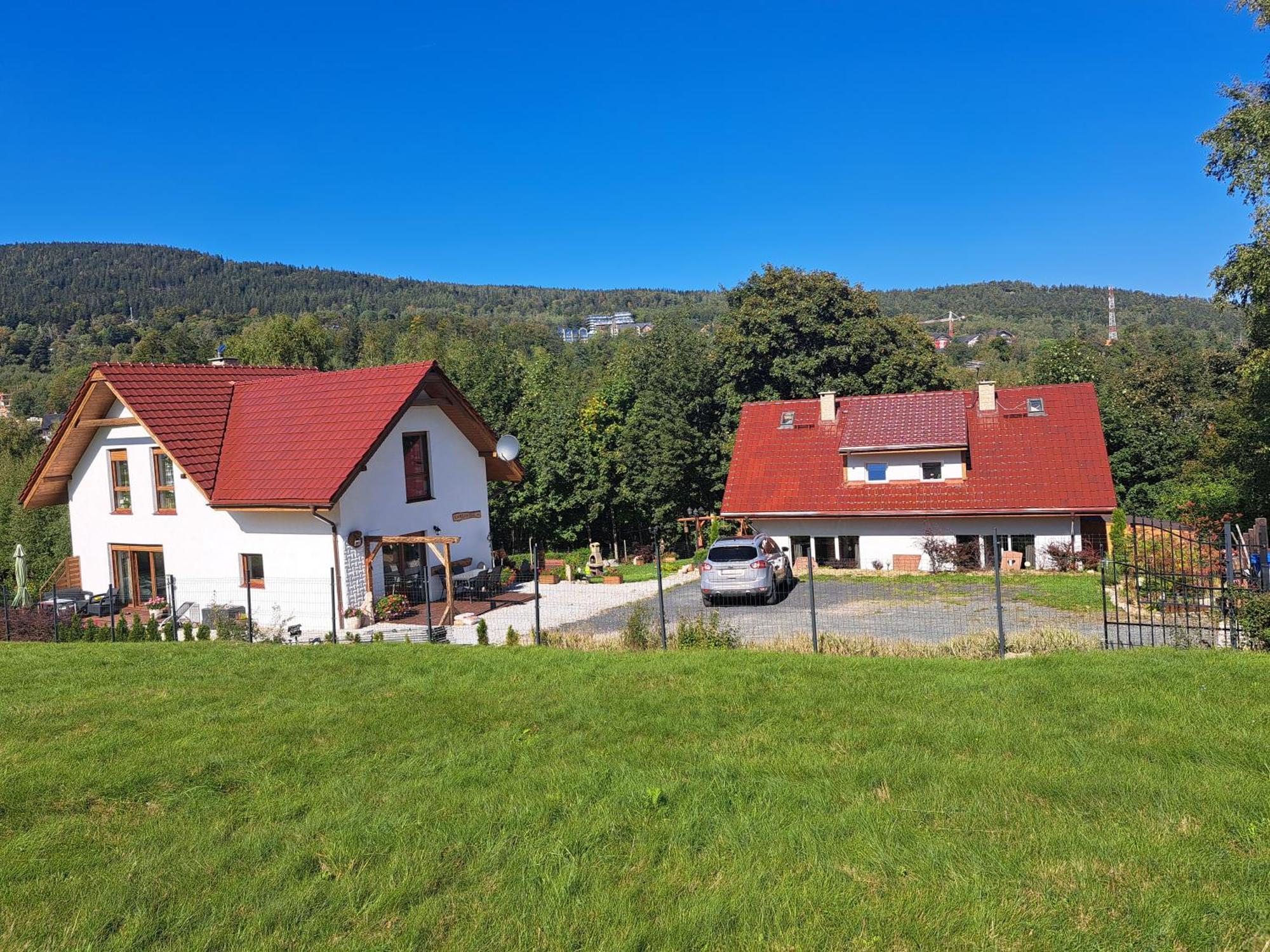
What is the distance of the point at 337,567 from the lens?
20.2 meters

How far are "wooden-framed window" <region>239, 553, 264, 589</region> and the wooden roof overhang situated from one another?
6.33 feet

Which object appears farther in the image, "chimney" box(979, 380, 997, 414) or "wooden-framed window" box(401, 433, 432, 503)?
"chimney" box(979, 380, 997, 414)

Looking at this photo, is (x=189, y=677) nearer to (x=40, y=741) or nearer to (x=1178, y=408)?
(x=40, y=741)

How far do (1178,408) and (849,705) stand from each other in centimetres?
4650

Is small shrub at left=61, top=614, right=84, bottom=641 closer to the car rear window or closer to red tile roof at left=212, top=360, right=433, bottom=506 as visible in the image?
red tile roof at left=212, top=360, right=433, bottom=506

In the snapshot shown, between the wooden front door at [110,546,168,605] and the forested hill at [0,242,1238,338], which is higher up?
the forested hill at [0,242,1238,338]

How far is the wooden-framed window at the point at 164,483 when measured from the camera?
2250 centimetres

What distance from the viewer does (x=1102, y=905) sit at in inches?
184

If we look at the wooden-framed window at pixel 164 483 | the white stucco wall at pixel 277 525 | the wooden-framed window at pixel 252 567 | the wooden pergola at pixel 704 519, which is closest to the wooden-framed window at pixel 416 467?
the white stucco wall at pixel 277 525

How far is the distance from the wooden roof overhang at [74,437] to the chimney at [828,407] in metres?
20.3

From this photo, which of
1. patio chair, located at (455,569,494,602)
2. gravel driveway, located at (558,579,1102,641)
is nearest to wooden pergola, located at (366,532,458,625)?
patio chair, located at (455,569,494,602)

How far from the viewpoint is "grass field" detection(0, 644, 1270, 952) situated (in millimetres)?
4621

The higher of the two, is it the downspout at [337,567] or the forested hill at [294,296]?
the forested hill at [294,296]

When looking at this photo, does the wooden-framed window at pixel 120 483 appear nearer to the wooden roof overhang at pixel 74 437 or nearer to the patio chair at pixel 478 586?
the wooden roof overhang at pixel 74 437
